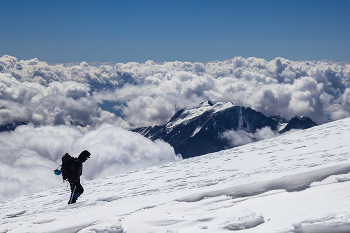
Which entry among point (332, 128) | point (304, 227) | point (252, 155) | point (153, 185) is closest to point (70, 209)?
point (153, 185)

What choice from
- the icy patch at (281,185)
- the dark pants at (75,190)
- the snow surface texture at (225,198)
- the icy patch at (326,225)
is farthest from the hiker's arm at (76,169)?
the icy patch at (326,225)

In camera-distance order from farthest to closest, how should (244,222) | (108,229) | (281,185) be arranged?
(281,185) < (108,229) < (244,222)

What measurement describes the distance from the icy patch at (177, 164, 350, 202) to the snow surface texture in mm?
35

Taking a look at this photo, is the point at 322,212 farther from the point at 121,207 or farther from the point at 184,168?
the point at 184,168

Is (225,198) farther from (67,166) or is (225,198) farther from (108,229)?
(67,166)

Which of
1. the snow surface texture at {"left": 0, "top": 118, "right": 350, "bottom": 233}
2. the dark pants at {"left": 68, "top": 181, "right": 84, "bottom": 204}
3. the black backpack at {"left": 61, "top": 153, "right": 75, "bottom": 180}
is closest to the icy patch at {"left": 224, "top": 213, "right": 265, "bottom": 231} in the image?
the snow surface texture at {"left": 0, "top": 118, "right": 350, "bottom": 233}

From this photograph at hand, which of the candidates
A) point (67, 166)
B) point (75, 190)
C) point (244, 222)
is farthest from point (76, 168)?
point (244, 222)

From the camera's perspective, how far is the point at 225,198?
9.47m

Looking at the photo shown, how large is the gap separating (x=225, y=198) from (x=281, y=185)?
7.21 feet

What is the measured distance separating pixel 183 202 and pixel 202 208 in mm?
1238

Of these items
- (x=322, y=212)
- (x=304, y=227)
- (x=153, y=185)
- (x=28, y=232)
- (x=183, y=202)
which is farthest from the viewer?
(x=153, y=185)

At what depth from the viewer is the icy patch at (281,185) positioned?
936 centimetres

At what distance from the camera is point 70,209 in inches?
457

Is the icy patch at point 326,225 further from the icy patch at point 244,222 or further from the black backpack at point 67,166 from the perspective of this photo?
the black backpack at point 67,166
